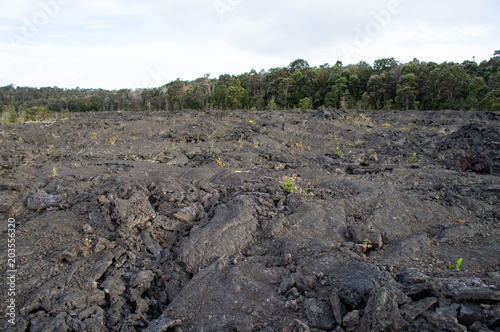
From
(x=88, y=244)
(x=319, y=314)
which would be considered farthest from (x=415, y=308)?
(x=88, y=244)

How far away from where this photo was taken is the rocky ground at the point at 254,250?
8.64 feet

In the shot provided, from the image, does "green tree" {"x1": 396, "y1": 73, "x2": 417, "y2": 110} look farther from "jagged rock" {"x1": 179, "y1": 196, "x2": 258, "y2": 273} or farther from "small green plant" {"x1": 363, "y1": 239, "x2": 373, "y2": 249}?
"jagged rock" {"x1": 179, "y1": 196, "x2": 258, "y2": 273}

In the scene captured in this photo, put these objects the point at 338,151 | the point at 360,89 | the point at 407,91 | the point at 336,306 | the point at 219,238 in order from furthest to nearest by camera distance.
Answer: the point at 360,89, the point at 407,91, the point at 338,151, the point at 219,238, the point at 336,306

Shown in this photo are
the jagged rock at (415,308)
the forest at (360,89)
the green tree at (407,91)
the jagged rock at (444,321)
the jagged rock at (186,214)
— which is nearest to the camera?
the jagged rock at (444,321)

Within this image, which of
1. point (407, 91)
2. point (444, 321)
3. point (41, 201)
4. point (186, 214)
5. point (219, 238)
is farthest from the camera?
point (407, 91)

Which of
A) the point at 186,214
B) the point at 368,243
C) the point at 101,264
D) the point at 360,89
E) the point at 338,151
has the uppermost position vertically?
the point at 360,89

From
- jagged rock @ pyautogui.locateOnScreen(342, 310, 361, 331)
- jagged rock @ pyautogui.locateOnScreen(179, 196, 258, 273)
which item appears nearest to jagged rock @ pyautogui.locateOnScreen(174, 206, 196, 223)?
jagged rock @ pyautogui.locateOnScreen(179, 196, 258, 273)

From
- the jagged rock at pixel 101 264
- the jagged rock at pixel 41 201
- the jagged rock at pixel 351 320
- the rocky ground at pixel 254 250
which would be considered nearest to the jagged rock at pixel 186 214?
→ the rocky ground at pixel 254 250

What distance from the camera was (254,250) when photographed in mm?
3793

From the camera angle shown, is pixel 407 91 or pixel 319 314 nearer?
pixel 319 314

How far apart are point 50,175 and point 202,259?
591cm

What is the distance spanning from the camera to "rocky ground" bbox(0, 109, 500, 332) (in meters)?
2.63

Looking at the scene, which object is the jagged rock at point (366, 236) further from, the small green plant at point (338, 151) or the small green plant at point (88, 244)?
the small green plant at point (338, 151)

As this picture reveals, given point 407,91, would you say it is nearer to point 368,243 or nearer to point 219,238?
point 368,243
